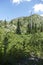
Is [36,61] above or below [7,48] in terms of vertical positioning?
below

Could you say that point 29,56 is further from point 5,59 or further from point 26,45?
point 5,59

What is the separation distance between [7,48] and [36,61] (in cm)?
541

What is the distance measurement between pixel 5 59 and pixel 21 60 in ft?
14.2

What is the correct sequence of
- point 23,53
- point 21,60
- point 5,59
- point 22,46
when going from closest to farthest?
point 5,59, point 21,60, point 23,53, point 22,46

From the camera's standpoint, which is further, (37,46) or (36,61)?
(37,46)

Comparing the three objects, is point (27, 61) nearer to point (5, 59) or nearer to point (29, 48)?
point (5, 59)

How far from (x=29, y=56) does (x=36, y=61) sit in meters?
2.73

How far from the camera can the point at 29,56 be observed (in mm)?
35031

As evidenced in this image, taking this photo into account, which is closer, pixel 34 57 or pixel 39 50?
pixel 34 57

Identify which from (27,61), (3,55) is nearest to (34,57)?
(27,61)

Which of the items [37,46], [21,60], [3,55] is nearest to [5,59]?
[3,55]

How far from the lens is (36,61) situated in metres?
32.6

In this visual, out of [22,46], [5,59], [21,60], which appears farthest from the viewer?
[22,46]

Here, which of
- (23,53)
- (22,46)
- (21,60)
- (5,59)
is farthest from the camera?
(22,46)
